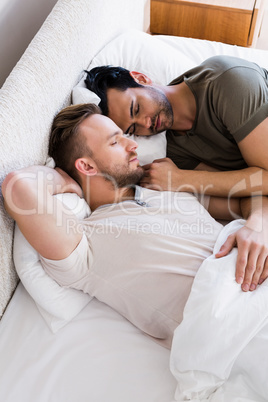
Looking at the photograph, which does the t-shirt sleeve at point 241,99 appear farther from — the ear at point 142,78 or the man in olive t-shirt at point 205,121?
the ear at point 142,78

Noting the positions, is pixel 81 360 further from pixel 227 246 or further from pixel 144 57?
pixel 144 57

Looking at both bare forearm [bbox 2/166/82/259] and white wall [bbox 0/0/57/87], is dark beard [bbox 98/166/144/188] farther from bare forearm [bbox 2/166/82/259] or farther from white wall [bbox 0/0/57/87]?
white wall [bbox 0/0/57/87]

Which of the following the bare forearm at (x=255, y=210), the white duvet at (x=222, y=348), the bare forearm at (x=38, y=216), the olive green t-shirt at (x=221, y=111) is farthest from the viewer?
the olive green t-shirt at (x=221, y=111)

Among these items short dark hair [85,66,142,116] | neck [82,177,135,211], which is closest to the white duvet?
neck [82,177,135,211]

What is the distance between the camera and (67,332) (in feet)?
3.84

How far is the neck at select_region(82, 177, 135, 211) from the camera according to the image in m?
1.38

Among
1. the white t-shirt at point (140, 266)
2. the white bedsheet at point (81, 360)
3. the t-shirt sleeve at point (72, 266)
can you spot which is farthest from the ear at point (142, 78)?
the white bedsheet at point (81, 360)

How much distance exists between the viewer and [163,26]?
2.45 m

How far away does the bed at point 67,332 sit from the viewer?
40.4 inches

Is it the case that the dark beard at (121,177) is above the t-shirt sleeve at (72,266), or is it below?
above

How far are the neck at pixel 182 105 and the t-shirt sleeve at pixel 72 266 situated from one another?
0.61m

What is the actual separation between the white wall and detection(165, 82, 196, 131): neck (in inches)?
21.7

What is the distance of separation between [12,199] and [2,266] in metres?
0.17

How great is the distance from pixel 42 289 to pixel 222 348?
0.48 m
